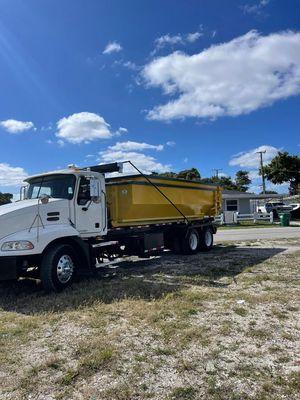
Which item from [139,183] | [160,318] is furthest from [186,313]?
[139,183]

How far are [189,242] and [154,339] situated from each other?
9458 mm

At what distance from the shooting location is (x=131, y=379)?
426 centimetres

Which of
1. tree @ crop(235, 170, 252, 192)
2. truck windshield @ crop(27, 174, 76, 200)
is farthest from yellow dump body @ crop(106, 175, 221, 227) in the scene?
tree @ crop(235, 170, 252, 192)

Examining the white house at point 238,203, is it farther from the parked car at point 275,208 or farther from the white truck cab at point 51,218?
the white truck cab at point 51,218

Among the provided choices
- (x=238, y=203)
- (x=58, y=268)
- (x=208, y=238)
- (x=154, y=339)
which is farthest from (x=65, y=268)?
(x=238, y=203)

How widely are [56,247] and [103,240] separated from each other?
224 cm

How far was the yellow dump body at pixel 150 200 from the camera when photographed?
453 inches

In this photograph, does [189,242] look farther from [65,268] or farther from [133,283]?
[65,268]

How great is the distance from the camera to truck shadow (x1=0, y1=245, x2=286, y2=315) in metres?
7.61

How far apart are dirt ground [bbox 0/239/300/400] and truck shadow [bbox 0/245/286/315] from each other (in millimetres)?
43

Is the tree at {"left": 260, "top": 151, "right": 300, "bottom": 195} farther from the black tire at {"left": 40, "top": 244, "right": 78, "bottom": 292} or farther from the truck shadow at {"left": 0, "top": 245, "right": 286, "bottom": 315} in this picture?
the black tire at {"left": 40, "top": 244, "right": 78, "bottom": 292}

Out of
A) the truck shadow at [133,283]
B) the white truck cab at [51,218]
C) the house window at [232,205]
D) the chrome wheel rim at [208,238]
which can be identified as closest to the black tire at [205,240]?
the chrome wheel rim at [208,238]

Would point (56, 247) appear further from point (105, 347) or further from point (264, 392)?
point (264, 392)

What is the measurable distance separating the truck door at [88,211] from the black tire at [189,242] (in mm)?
4899
